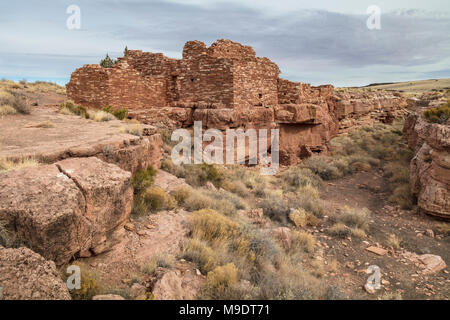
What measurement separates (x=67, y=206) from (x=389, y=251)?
252 inches

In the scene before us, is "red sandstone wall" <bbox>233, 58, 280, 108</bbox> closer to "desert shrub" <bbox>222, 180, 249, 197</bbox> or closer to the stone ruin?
the stone ruin

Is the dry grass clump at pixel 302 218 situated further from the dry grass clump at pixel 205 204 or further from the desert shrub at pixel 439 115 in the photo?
the desert shrub at pixel 439 115

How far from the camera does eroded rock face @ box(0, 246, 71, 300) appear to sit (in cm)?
213

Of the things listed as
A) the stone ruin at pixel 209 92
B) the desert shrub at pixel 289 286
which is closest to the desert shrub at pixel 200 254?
the desert shrub at pixel 289 286

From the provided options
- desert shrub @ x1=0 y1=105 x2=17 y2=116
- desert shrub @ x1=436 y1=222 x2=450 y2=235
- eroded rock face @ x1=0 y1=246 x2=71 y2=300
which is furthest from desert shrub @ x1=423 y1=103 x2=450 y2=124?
desert shrub @ x1=0 y1=105 x2=17 y2=116

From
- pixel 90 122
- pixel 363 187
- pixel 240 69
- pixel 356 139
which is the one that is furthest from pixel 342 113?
pixel 90 122

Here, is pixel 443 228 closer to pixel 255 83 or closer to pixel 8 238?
pixel 255 83

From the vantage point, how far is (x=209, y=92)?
423 inches

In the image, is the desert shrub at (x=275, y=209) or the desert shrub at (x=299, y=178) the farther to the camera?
the desert shrub at (x=299, y=178)

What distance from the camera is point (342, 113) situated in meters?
16.9

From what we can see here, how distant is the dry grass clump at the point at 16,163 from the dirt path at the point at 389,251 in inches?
194

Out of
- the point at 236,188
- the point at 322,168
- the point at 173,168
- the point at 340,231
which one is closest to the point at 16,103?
the point at 173,168

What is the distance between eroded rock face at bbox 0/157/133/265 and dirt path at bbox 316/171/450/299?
377cm

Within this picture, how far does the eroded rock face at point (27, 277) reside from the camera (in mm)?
2135
